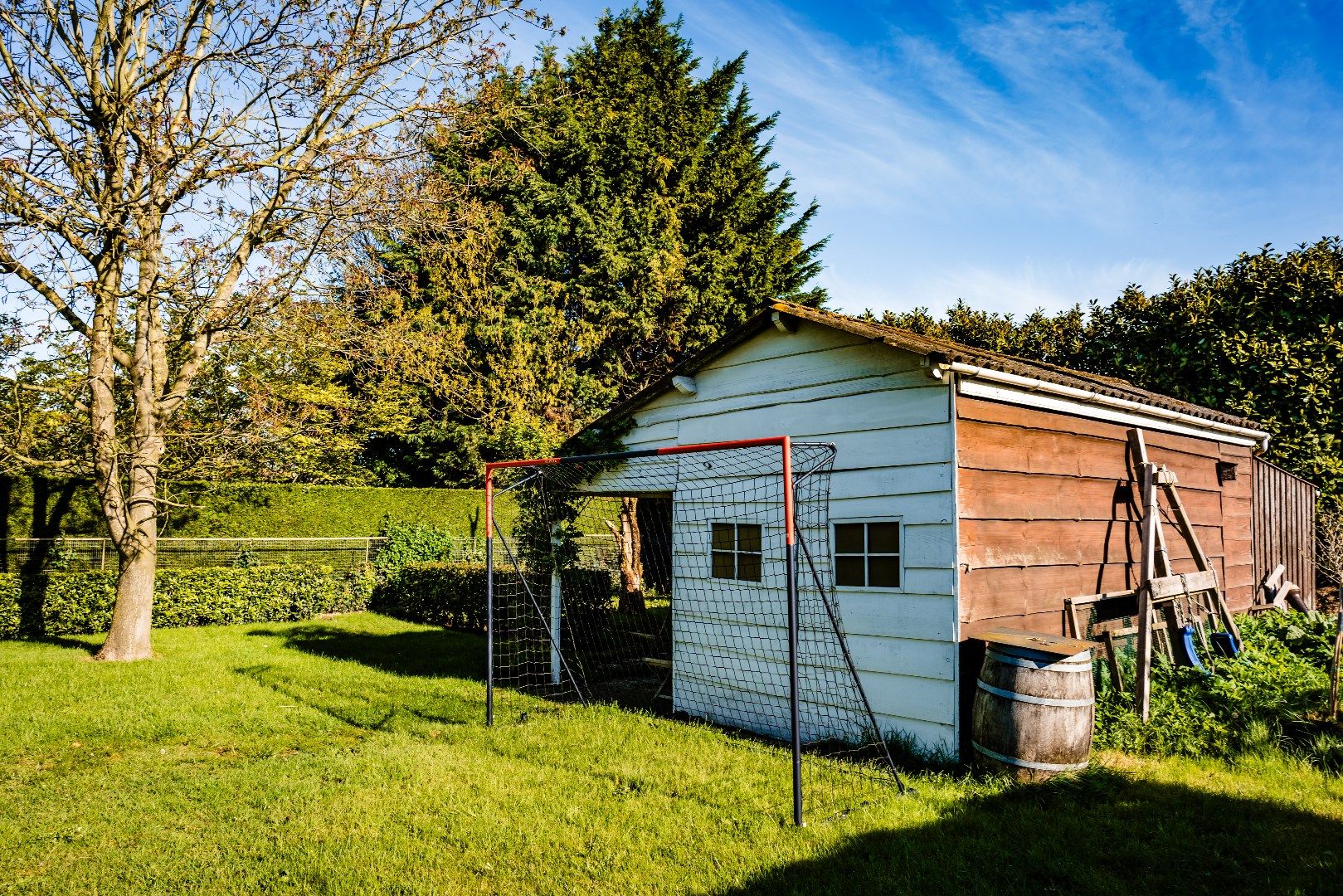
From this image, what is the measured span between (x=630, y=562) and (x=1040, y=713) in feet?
33.8

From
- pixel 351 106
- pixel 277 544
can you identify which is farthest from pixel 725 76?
pixel 277 544

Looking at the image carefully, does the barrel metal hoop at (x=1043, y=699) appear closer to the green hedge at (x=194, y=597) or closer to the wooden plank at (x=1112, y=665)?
the wooden plank at (x=1112, y=665)

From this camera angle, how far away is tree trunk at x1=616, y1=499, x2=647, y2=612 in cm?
1446

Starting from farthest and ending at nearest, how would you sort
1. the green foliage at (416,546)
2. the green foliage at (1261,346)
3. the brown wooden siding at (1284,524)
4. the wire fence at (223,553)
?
the green foliage at (416,546), the wire fence at (223,553), the green foliage at (1261,346), the brown wooden siding at (1284,524)

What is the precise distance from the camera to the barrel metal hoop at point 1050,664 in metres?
5.34

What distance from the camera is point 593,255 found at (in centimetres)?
2167

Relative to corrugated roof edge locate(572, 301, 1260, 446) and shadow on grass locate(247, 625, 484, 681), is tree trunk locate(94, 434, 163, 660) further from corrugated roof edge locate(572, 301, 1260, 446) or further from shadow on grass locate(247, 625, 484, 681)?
corrugated roof edge locate(572, 301, 1260, 446)

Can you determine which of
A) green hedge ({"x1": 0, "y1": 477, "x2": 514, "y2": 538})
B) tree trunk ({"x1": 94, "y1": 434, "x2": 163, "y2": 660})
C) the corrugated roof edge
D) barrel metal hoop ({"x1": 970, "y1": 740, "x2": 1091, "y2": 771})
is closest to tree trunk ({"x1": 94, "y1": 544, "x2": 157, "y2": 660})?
tree trunk ({"x1": 94, "y1": 434, "x2": 163, "y2": 660})

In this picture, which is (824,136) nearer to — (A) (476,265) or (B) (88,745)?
(B) (88,745)

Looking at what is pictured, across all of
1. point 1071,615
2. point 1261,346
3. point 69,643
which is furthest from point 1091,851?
point 69,643

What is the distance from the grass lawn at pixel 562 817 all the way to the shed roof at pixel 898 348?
126 inches

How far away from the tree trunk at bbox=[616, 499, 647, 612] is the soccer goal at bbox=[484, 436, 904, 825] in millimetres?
3394

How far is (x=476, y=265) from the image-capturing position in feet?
65.6

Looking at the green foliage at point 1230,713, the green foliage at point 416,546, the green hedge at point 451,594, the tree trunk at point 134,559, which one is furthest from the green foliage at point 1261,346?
the tree trunk at point 134,559
